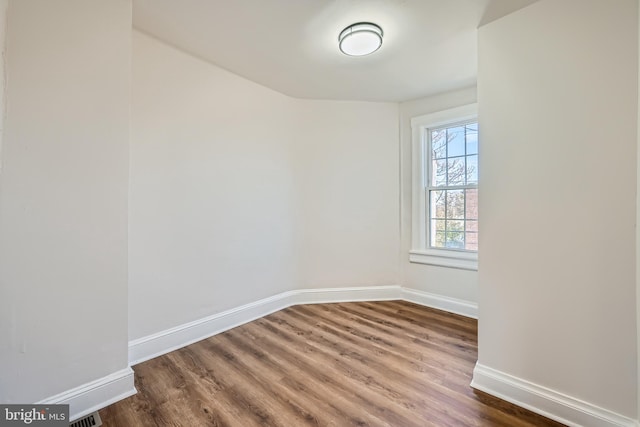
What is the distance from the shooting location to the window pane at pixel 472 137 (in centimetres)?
298

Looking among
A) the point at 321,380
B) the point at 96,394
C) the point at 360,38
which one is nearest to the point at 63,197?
the point at 96,394

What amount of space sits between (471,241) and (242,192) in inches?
99.4

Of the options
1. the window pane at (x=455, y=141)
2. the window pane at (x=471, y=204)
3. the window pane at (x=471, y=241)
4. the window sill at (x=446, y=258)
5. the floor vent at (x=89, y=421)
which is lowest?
the floor vent at (x=89, y=421)

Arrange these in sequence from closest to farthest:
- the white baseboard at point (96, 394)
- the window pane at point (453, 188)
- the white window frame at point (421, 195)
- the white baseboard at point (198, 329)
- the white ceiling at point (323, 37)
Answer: the white baseboard at point (96, 394)
the white ceiling at point (323, 37)
the white baseboard at point (198, 329)
the window pane at point (453, 188)
the white window frame at point (421, 195)

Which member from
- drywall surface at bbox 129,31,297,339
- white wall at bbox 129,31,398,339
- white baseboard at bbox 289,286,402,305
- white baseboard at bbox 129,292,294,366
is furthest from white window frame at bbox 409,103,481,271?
white baseboard at bbox 129,292,294,366

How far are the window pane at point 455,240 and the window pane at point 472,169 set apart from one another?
60 centimetres

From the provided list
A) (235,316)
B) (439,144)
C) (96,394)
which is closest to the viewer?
(96,394)

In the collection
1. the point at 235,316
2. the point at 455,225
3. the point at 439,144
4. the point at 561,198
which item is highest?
the point at 439,144

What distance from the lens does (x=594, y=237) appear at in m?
1.38

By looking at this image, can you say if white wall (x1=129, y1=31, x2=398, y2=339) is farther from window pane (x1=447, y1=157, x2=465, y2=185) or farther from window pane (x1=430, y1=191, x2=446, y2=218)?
window pane (x1=447, y1=157, x2=465, y2=185)

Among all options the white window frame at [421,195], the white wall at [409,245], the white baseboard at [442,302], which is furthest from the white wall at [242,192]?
the white baseboard at [442,302]

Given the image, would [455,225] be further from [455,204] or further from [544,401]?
[544,401]

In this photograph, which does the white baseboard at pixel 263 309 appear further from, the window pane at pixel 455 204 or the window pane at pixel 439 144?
the window pane at pixel 439 144

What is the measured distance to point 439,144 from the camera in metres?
3.25
